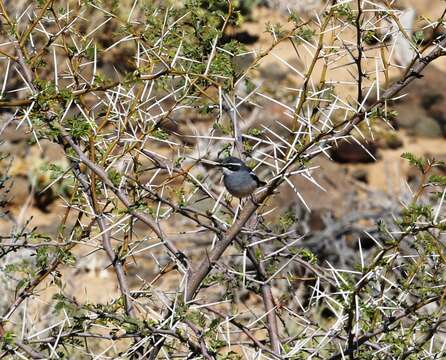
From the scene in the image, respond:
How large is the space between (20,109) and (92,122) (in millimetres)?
287

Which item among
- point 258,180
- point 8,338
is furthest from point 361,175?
point 8,338

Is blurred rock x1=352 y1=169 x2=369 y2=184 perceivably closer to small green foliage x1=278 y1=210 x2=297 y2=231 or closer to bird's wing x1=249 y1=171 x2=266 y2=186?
small green foliage x1=278 y1=210 x2=297 y2=231

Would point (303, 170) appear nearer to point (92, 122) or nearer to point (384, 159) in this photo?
point (92, 122)

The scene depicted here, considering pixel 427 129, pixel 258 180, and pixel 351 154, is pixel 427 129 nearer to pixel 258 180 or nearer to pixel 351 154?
pixel 351 154

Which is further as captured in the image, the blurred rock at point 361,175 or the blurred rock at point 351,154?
the blurred rock at point 351,154

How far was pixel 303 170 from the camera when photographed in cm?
259

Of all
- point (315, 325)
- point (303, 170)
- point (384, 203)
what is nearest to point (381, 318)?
point (315, 325)

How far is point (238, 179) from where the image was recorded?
2.85 m

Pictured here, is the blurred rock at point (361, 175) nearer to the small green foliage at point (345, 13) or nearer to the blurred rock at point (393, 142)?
the blurred rock at point (393, 142)

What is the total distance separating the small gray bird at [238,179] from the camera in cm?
282

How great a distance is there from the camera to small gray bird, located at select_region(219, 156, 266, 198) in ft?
9.25

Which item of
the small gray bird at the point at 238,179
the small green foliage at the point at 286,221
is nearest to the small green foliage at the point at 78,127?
the small gray bird at the point at 238,179

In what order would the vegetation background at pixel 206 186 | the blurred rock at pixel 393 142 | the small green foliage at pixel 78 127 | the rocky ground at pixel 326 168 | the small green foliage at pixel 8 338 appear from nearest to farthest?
the small green foliage at pixel 8 338, the vegetation background at pixel 206 186, the small green foliage at pixel 78 127, the rocky ground at pixel 326 168, the blurred rock at pixel 393 142

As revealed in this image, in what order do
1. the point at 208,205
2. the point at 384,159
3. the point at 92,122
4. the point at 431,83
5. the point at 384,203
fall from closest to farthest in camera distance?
1. the point at 92,122
2. the point at 208,205
3. the point at 384,203
4. the point at 384,159
5. the point at 431,83
